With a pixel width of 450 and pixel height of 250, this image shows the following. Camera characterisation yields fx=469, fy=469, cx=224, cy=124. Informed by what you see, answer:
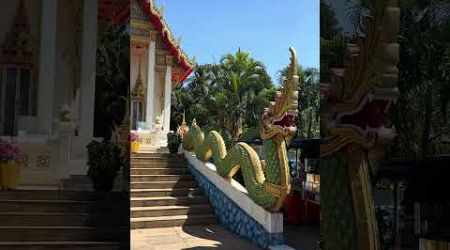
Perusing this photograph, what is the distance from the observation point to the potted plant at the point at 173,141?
1.88m

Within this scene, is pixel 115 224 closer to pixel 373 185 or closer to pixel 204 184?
pixel 373 185

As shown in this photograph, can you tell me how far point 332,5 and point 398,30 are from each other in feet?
0.89

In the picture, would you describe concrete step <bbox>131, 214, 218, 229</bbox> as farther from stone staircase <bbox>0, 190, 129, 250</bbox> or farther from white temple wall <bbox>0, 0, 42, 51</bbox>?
white temple wall <bbox>0, 0, 42, 51</bbox>

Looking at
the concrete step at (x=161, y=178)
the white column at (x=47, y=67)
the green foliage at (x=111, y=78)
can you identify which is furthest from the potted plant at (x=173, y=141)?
the white column at (x=47, y=67)

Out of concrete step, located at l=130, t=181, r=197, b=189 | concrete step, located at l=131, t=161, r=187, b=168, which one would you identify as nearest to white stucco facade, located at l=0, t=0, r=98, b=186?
concrete step, located at l=130, t=181, r=197, b=189

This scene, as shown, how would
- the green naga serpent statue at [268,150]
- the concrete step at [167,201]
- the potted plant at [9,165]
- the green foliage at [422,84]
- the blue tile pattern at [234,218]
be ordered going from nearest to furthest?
the green foliage at [422,84] < the potted plant at [9,165] < the green naga serpent statue at [268,150] < the concrete step at [167,201] < the blue tile pattern at [234,218]

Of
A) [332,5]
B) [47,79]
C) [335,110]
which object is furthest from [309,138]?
[47,79]

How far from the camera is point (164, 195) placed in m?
1.96

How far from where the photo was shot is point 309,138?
152 centimetres

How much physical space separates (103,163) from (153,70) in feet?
2.02

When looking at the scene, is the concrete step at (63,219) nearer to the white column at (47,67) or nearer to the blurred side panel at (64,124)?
the blurred side panel at (64,124)

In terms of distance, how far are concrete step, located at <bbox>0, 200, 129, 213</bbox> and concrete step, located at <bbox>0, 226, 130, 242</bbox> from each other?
0.05 meters

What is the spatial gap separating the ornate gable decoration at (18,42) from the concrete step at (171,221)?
66 cm

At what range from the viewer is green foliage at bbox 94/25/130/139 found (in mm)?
1259
